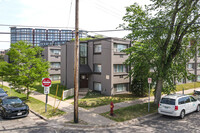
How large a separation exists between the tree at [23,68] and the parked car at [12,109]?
3.44 metres

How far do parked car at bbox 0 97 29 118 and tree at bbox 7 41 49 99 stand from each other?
11.3ft

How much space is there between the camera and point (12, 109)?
37.6 feet

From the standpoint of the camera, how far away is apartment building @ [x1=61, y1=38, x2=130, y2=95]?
1988 centimetres

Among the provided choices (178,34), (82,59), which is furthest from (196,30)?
(82,59)

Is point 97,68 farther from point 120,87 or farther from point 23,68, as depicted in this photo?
point 23,68

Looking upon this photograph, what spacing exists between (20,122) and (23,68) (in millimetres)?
6684

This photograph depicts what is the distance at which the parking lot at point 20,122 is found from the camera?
10.0 metres

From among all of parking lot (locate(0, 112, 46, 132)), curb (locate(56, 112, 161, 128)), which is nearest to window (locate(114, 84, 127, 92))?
curb (locate(56, 112, 161, 128))

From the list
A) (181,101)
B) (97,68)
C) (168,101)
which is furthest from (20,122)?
(97,68)

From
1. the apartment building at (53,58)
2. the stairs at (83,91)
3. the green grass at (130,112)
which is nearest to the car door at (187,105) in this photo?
the green grass at (130,112)

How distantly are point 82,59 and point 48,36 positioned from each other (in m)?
134

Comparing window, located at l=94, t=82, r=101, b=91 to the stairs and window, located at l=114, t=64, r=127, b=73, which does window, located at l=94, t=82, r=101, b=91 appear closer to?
the stairs

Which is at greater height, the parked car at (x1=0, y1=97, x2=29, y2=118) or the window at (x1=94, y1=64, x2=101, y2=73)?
the window at (x1=94, y1=64, x2=101, y2=73)

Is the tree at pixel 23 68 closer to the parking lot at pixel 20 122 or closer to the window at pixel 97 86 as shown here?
the parking lot at pixel 20 122
